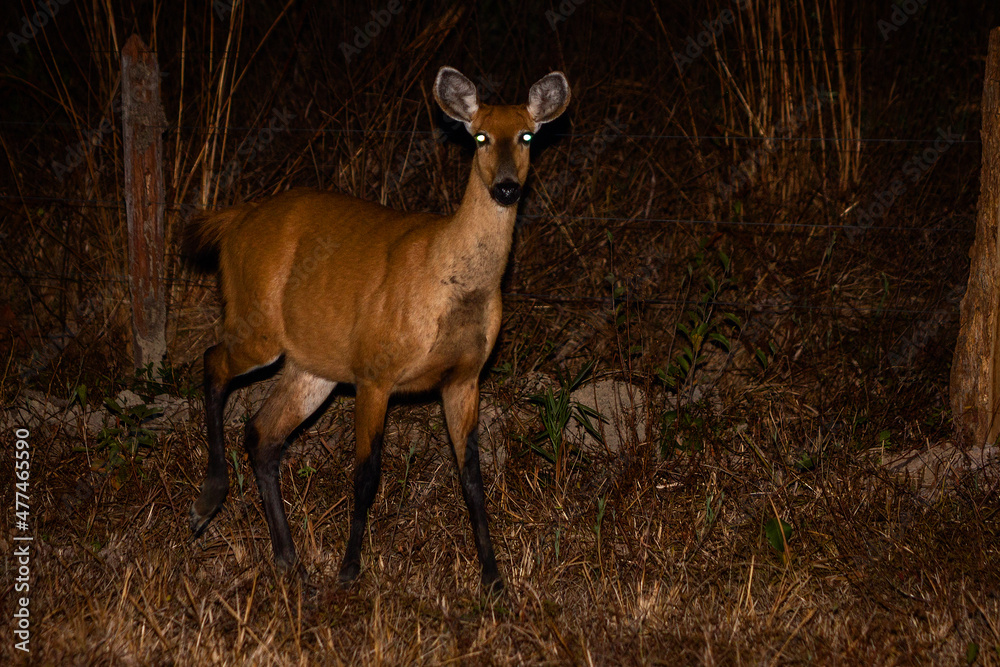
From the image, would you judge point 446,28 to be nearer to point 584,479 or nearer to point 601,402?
point 601,402

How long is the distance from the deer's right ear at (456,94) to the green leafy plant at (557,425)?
1501mm

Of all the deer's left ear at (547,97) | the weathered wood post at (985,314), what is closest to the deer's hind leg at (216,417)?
the deer's left ear at (547,97)

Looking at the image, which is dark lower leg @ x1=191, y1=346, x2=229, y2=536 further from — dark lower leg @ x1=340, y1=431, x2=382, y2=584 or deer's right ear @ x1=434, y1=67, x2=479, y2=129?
deer's right ear @ x1=434, y1=67, x2=479, y2=129

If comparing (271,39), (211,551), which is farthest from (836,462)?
(271,39)

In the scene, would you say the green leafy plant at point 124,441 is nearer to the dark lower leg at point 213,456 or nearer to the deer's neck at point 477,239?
the dark lower leg at point 213,456

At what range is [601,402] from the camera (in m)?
5.86

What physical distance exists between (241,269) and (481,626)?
217 cm

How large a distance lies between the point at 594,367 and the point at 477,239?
5.68ft

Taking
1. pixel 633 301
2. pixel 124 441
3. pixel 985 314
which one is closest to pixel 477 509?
pixel 124 441

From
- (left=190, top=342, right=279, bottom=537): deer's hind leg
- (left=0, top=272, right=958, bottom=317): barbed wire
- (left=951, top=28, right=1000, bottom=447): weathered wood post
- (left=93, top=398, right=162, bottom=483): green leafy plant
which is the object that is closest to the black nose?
(left=190, top=342, right=279, bottom=537): deer's hind leg

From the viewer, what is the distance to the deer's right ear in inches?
177

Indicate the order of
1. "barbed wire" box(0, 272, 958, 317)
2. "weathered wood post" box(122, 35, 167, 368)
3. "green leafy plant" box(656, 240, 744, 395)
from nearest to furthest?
1. "green leafy plant" box(656, 240, 744, 395)
2. "weathered wood post" box(122, 35, 167, 368)
3. "barbed wire" box(0, 272, 958, 317)

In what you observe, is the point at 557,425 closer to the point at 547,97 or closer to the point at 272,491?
the point at 272,491

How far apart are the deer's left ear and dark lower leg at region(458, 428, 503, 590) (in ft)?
4.82
